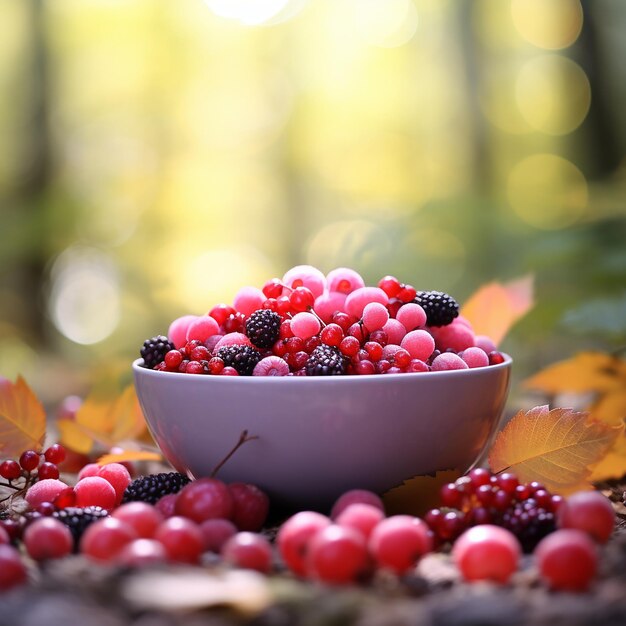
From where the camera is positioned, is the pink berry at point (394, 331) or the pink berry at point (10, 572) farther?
the pink berry at point (394, 331)

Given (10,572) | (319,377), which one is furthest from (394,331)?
(10,572)

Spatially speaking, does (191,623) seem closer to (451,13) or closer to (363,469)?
(363,469)

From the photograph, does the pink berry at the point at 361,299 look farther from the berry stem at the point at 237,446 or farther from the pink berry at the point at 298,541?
the pink berry at the point at 298,541

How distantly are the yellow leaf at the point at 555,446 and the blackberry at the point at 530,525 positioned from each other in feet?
0.40

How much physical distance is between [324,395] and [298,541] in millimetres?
179

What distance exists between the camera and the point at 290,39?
6633 mm

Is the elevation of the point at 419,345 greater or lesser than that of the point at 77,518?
greater

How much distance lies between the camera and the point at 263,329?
0.85 meters

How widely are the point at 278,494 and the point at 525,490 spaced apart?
0.86ft

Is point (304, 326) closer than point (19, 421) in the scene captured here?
Yes

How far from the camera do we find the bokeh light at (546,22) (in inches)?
176

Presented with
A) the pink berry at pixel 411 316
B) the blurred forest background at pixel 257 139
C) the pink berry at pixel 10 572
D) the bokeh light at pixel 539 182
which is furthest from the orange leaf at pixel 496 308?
the bokeh light at pixel 539 182

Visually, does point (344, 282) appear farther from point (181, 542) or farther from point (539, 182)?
point (539, 182)

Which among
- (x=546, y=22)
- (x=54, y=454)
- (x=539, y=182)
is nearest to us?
(x=54, y=454)
